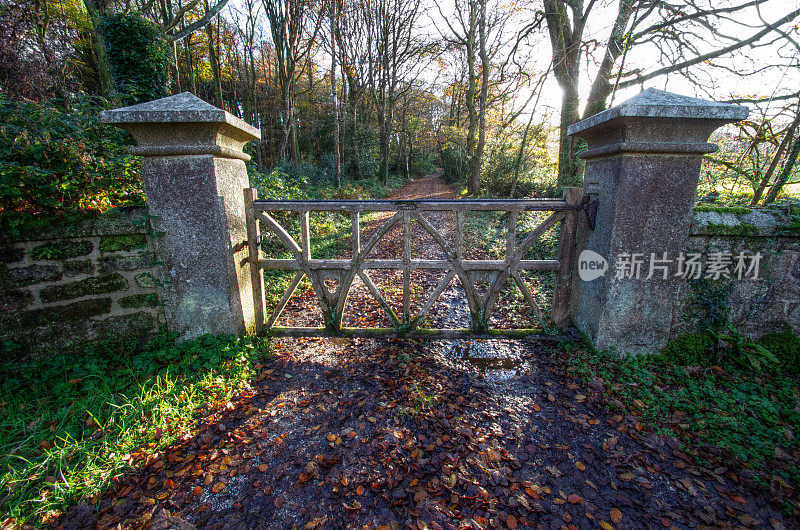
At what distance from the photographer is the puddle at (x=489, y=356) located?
3.29 m

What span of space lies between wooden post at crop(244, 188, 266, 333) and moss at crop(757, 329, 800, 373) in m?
5.37

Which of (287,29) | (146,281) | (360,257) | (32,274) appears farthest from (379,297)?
(287,29)

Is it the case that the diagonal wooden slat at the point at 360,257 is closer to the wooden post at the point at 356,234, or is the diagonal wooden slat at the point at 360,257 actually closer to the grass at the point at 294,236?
the wooden post at the point at 356,234

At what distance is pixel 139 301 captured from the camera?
3146 mm

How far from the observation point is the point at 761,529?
5.97 feet

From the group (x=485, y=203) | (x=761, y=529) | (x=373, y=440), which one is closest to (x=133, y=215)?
(x=373, y=440)

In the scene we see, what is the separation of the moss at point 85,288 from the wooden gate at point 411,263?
3.96 feet

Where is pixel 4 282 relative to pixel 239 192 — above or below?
below

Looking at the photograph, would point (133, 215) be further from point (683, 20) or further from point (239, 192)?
point (683, 20)

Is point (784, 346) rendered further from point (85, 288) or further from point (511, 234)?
point (85, 288)

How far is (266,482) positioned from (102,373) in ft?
6.82

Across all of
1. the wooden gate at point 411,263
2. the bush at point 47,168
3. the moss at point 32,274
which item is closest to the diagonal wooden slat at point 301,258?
the wooden gate at point 411,263

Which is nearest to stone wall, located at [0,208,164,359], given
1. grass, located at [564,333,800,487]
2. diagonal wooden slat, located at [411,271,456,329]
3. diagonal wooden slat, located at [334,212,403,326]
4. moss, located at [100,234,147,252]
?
moss, located at [100,234,147,252]

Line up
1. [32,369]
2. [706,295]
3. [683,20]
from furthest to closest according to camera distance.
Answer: [683,20], [706,295], [32,369]
